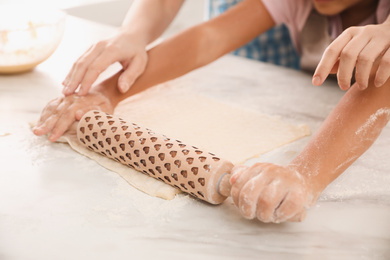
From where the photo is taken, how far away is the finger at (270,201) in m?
0.72

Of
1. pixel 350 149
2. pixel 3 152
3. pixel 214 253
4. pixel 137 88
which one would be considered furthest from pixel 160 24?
pixel 214 253

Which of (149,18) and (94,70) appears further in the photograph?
(149,18)

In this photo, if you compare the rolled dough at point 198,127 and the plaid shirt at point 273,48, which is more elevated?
the rolled dough at point 198,127

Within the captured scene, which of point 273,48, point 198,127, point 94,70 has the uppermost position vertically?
point 94,70

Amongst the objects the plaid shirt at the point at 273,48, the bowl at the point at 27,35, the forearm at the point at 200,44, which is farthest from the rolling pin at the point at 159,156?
the plaid shirt at the point at 273,48

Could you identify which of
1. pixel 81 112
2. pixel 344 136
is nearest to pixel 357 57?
pixel 344 136

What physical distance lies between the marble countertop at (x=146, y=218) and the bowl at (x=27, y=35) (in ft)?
1.00

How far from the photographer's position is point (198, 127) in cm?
108

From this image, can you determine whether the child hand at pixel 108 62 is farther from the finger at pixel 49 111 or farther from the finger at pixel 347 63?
the finger at pixel 347 63

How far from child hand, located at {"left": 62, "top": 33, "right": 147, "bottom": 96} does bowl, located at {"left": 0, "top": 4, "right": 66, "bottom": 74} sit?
26 cm

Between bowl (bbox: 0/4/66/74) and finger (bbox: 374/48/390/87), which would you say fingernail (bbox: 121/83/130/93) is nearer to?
bowl (bbox: 0/4/66/74)

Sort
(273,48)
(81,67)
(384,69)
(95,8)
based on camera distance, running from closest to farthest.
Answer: (384,69) → (81,67) → (273,48) → (95,8)

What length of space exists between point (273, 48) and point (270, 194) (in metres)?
1.33

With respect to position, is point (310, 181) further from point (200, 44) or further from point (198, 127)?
point (200, 44)
